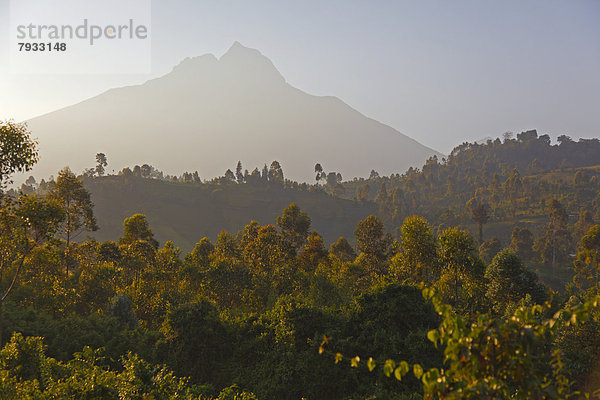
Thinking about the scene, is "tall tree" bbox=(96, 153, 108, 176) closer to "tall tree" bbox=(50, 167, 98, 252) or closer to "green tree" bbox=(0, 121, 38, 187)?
"tall tree" bbox=(50, 167, 98, 252)

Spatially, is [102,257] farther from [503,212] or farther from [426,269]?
[503,212]

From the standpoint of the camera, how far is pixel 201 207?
150125mm

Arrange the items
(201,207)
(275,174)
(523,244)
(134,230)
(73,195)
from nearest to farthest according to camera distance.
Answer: (73,195) < (134,230) < (523,244) < (201,207) < (275,174)

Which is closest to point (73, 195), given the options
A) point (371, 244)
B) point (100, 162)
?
point (371, 244)

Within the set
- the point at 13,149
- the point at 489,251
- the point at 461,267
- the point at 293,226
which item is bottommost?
the point at 489,251

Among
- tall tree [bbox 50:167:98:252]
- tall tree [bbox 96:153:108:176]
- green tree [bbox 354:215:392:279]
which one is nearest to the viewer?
tall tree [bbox 50:167:98:252]

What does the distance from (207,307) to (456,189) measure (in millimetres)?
188523

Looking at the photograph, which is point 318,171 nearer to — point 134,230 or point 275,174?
point 275,174

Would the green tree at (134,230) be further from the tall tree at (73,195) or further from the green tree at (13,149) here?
the green tree at (13,149)

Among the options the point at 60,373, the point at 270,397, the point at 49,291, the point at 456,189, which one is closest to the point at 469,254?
the point at 270,397

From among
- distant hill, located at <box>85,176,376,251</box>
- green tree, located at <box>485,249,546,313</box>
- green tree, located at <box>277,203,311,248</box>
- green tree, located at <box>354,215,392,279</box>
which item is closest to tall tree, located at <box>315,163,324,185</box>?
distant hill, located at <box>85,176,376,251</box>

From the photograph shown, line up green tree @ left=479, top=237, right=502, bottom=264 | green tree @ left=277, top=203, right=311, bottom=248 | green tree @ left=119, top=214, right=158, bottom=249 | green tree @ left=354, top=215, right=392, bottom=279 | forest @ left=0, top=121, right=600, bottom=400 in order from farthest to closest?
green tree @ left=479, top=237, right=502, bottom=264 → green tree @ left=277, top=203, right=311, bottom=248 → green tree @ left=354, top=215, right=392, bottom=279 → green tree @ left=119, top=214, right=158, bottom=249 → forest @ left=0, top=121, right=600, bottom=400

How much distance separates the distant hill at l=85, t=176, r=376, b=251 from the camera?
13288 centimetres

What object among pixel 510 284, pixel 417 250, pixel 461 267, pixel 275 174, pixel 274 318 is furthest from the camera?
pixel 275 174
